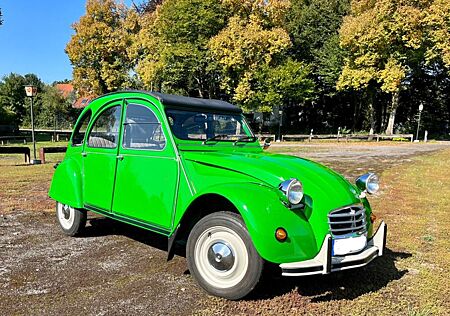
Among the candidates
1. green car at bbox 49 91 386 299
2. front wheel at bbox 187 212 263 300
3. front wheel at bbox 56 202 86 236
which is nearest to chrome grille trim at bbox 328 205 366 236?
green car at bbox 49 91 386 299

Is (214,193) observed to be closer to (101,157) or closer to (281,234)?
(281,234)

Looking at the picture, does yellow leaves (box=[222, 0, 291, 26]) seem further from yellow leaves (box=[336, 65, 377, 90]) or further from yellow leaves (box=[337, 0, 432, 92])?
yellow leaves (box=[336, 65, 377, 90])

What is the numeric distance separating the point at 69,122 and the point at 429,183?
4841 centimetres

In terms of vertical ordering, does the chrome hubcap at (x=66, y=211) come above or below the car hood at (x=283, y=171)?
below

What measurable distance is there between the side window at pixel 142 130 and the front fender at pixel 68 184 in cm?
102

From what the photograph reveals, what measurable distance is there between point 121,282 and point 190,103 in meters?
2.11

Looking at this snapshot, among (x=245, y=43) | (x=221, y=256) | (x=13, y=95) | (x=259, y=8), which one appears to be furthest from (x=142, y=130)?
(x=13, y=95)

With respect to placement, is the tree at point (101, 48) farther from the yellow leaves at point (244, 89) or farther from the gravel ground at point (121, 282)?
the gravel ground at point (121, 282)

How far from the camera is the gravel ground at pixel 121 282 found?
3066mm

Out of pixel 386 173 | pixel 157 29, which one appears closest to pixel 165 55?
pixel 157 29

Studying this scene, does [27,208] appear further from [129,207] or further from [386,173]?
[386,173]

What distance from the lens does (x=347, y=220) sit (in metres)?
3.28

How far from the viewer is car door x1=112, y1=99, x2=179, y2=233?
3820mm

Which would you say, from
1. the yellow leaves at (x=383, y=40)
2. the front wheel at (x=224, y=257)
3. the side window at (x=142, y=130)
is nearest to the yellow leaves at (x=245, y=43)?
the yellow leaves at (x=383, y=40)
